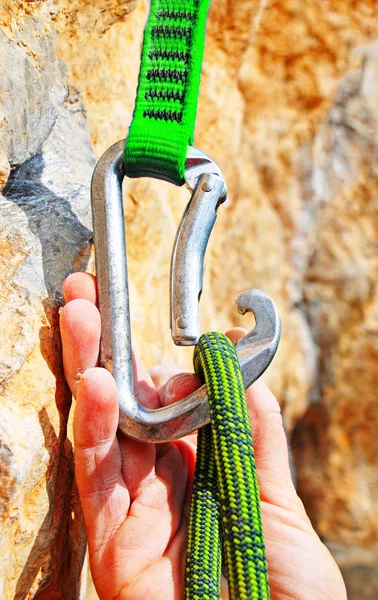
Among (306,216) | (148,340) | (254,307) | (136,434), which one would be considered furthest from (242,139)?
(136,434)

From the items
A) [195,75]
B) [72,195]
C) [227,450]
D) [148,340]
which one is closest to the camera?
[227,450]

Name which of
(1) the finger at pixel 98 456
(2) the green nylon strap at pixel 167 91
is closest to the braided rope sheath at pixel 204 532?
(1) the finger at pixel 98 456

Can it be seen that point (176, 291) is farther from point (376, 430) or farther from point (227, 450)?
point (376, 430)

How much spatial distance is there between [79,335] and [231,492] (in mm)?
302

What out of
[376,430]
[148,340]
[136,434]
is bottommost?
[376,430]

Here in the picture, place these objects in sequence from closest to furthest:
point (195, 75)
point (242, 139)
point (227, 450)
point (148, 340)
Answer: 1. point (227, 450)
2. point (195, 75)
3. point (148, 340)
4. point (242, 139)

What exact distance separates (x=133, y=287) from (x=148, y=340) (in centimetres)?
12

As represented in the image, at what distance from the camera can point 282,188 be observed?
1.77m

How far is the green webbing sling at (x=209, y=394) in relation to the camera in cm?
77

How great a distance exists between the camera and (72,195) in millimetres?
1075

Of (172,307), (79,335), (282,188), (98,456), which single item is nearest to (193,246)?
(172,307)

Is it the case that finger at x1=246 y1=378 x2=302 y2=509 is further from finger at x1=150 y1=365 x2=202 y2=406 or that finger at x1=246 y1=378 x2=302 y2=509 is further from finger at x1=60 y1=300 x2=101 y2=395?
finger at x1=60 y1=300 x2=101 y2=395

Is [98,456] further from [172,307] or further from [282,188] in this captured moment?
[282,188]

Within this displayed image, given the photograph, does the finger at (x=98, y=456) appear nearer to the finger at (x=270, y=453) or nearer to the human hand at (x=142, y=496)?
the human hand at (x=142, y=496)
